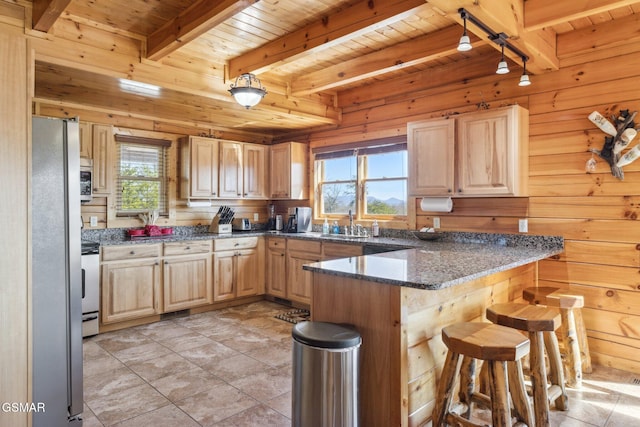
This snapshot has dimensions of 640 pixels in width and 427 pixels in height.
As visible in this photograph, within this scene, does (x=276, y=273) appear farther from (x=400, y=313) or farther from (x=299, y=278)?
(x=400, y=313)

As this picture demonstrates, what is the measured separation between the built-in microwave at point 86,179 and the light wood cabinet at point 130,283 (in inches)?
24.9

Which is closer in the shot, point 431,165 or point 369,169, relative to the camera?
point 431,165

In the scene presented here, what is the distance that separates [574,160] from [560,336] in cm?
148

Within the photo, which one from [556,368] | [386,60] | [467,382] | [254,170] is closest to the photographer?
[467,382]

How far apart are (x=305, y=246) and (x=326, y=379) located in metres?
2.88

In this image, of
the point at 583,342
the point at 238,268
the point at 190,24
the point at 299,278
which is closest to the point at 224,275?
the point at 238,268

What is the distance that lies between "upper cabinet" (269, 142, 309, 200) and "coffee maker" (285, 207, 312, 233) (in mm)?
227

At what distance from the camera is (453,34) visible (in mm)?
3129

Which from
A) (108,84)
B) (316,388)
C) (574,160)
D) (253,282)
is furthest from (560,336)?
(108,84)

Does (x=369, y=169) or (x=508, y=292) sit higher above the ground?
(x=369, y=169)

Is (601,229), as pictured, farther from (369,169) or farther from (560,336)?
(369,169)

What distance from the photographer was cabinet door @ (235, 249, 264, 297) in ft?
16.1

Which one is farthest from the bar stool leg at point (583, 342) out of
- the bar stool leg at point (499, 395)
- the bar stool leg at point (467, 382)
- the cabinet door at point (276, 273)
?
the cabinet door at point (276, 273)

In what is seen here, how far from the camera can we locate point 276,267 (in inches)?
197
